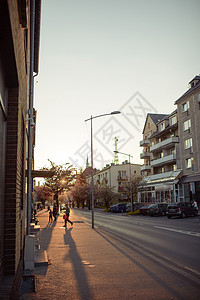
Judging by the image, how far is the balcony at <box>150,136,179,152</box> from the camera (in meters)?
41.6

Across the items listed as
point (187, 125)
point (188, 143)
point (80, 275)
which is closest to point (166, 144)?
point (188, 143)

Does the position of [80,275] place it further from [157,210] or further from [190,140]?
[190,140]

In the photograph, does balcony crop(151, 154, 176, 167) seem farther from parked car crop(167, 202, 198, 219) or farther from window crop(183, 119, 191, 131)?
parked car crop(167, 202, 198, 219)

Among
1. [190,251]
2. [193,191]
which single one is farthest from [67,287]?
[193,191]

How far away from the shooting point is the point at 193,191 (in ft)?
120

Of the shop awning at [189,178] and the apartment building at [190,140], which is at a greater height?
the apartment building at [190,140]

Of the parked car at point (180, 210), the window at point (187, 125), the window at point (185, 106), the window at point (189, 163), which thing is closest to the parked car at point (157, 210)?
the parked car at point (180, 210)

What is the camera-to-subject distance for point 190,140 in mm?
37844

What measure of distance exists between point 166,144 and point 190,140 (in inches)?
228

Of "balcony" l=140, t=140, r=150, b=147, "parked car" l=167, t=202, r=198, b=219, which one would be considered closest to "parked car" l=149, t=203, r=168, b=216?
"parked car" l=167, t=202, r=198, b=219

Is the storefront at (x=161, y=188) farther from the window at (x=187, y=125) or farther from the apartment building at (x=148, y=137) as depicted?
the window at (x=187, y=125)

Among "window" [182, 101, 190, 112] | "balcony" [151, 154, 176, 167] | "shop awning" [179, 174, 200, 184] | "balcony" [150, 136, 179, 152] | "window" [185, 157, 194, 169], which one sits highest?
"window" [182, 101, 190, 112]

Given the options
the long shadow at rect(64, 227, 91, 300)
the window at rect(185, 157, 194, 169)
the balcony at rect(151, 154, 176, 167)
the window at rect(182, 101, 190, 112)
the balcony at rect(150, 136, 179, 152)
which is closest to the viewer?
the long shadow at rect(64, 227, 91, 300)

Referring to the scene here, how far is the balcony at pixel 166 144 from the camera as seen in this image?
41.6 m
